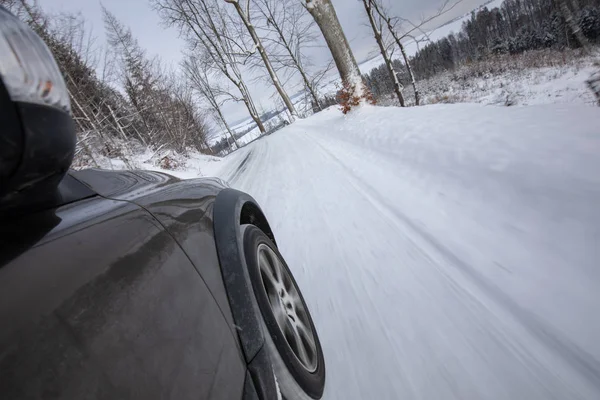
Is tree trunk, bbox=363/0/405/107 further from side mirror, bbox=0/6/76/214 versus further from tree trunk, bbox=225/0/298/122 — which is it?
side mirror, bbox=0/6/76/214

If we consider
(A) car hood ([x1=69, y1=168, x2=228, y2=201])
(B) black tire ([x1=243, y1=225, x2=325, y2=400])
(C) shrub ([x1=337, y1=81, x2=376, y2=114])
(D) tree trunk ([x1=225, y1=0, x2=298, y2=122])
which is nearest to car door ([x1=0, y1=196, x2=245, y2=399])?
(A) car hood ([x1=69, y1=168, x2=228, y2=201])

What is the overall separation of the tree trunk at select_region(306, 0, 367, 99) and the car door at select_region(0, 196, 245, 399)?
8.66 meters

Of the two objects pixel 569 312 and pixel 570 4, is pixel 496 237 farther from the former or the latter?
pixel 570 4

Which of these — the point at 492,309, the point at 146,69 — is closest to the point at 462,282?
the point at 492,309

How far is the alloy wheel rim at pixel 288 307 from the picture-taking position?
1.45 meters

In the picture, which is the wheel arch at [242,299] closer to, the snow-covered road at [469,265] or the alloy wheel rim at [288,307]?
the alloy wheel rim at [288,307]

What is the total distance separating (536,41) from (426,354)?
77635 mm

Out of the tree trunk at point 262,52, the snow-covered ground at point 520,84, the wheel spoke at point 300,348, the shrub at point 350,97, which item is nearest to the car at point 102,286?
the wheel spoke at point 300,348

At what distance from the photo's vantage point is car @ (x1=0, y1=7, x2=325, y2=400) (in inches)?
22.8

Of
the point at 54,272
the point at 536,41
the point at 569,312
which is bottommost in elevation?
the point at 536,41

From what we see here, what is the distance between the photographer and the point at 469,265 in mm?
1875

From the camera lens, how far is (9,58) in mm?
596

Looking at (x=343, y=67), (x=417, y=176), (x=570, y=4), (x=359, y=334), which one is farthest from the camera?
(x=343, y=67)

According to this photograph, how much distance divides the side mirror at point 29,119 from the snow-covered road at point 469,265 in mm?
1559
